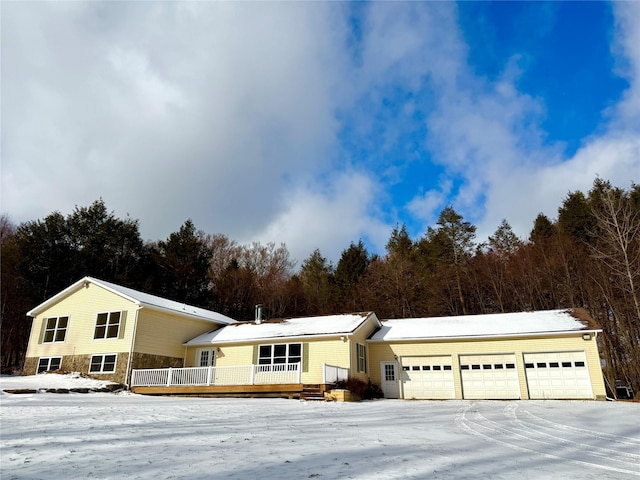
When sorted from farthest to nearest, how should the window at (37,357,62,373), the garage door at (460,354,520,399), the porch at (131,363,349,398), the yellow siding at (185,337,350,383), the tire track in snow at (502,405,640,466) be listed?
the window at (37,357,62,373) < the yellow siding at (185,337,350,383) < the garage door at (460,354,520,399) < the porch at (131,363,349,398) < the tire track in snow at (502,405,640,466)

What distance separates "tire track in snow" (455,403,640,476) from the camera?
5629 mm

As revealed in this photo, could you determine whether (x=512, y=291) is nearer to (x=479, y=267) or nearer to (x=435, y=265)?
(x=479, y=267)

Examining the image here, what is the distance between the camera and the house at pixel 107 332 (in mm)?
20516

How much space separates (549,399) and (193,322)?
17587 millimetres

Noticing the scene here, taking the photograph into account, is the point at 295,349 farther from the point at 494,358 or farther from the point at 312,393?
the point at 494,358

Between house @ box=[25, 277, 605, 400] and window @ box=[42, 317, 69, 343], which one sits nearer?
house @ box=[25, 277, 605, 400]

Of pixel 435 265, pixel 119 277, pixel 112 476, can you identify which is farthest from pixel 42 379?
pixel 435 265

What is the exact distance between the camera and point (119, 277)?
3300 centimetres

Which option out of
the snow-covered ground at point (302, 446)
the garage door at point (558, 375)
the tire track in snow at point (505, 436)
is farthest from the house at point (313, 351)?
the snow-covered ground at point (302, 446)

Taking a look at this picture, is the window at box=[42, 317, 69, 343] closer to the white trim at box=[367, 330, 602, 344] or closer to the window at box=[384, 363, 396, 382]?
the white trim at box=[367, 330, 602, 344]

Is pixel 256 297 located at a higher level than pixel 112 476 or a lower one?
higher

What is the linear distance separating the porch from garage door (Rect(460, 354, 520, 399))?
564 centimetres

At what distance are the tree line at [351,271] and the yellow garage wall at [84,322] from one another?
9.13 meters

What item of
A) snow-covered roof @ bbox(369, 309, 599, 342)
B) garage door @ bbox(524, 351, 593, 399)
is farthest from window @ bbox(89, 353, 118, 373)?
garage door @ bbox(524, 351, 593, 399)
